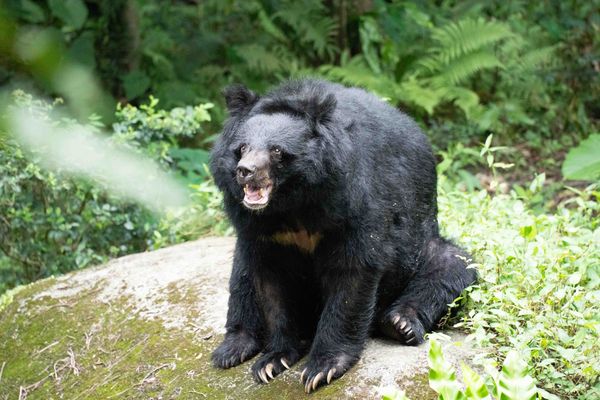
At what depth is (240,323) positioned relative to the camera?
4414 mm

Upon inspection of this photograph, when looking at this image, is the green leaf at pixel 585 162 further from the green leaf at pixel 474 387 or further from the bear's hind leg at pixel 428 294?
the green leaf at pixel 474 387

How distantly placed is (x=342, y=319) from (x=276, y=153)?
897 millimetres

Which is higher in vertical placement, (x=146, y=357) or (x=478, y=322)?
(x=478, y=322)

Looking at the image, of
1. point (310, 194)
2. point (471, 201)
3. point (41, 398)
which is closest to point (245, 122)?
point (310, 194)

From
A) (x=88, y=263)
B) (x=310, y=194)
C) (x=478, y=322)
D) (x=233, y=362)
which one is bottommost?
(x=88, y=263)

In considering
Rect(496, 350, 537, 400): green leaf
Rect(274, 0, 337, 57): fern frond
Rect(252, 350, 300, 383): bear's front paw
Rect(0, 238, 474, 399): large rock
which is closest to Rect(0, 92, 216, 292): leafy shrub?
Rect(0, 238, 474, 399): large rock

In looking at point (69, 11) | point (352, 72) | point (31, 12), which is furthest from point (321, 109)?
point (352, 72)

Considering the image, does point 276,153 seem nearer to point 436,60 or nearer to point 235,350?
point 235,350

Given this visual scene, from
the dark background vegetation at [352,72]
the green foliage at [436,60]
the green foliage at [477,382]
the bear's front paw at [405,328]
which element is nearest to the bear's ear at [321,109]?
the bear's front paw at [405,328]

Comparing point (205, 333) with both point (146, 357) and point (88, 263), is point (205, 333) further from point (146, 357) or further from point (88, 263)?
point (88, 263)

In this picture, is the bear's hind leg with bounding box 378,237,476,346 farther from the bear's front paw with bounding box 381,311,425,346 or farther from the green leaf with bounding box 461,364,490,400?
the green leaf with bounding box 461,364,490,400

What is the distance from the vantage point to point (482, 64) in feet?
32.5

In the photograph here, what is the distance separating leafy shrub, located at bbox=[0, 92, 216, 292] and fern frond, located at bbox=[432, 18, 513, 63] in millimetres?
4089

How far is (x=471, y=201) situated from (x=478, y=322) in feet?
7.94
